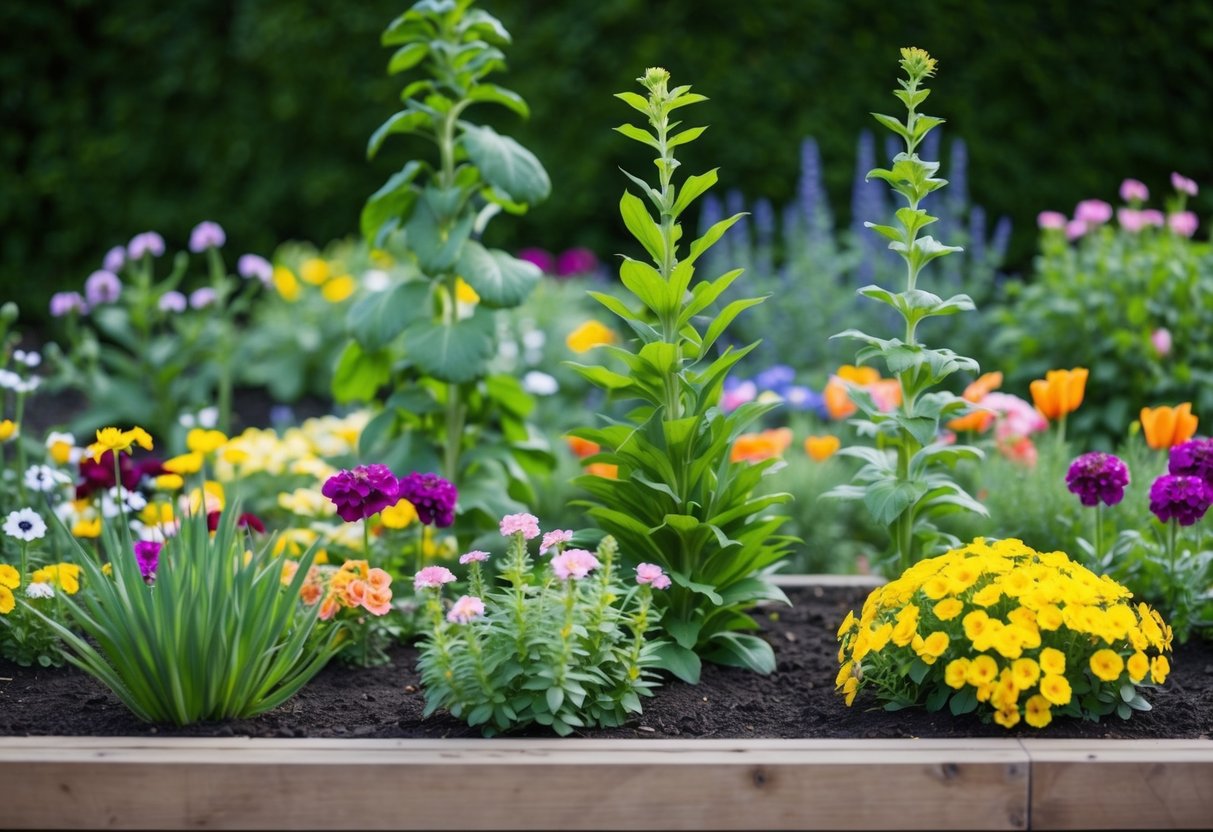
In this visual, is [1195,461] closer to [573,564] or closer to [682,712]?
[682,712]

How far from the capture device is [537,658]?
2.22 metres

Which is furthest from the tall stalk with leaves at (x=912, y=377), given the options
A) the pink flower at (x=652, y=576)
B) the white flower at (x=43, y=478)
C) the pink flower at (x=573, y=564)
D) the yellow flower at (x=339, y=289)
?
the yellow flower at (x=339, y=289)

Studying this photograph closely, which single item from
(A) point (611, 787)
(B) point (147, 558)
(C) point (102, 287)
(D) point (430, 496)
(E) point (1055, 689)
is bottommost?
(A) point (611, 787)

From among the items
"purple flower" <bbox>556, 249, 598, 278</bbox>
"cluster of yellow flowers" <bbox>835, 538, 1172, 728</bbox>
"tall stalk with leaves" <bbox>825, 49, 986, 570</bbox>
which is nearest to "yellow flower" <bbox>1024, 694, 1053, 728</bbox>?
"cluster of yellow flowers" <bbox>835, 538, 1172, 728</bbox>

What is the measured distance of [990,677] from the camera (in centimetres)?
215

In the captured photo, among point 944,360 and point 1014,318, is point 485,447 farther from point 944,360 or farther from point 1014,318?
point 1014,318

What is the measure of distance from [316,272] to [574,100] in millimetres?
1597

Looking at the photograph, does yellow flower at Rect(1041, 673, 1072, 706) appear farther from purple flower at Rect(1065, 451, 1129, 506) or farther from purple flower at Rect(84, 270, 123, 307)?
purple flower at Rect(84, 270, 123, 307)

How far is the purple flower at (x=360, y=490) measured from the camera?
8.11ft

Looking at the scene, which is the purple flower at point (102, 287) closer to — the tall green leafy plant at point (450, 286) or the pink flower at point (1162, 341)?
the tall green leafy plant at point (450, 286)

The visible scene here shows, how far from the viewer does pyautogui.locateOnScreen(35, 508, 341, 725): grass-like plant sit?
219cm

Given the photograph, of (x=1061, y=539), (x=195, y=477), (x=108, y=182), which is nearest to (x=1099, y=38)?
(x=1061, y=539)

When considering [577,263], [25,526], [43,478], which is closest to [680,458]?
[25,526]

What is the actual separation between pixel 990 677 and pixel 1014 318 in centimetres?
273
